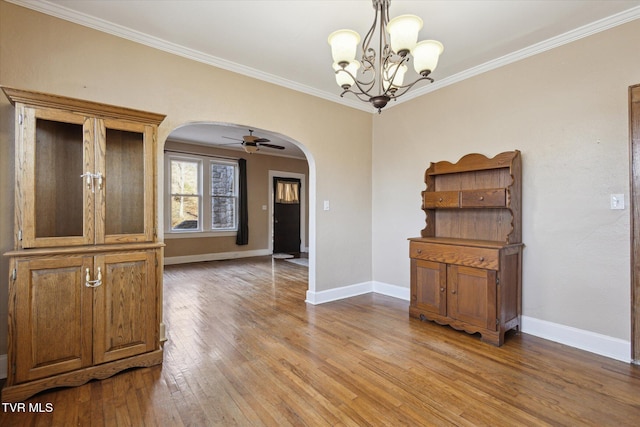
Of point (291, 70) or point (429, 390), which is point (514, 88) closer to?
point (291, 70)

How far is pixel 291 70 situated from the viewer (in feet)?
10.7

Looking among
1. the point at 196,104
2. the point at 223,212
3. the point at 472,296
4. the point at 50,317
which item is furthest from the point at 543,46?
the point at 223,212

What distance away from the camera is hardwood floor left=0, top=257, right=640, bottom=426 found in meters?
1.69

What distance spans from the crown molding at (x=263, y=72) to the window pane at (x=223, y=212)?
415 cm

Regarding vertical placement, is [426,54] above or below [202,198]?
above

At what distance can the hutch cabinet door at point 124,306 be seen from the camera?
6.72ft

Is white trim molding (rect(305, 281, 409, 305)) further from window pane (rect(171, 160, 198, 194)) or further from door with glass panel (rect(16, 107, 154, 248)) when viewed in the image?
window pane (rect(171, 160, 198, 194))

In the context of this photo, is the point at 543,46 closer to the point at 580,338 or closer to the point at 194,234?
the point at 580,338

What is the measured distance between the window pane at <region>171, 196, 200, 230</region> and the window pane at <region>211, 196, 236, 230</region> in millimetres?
360

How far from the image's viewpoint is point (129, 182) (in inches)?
93.5

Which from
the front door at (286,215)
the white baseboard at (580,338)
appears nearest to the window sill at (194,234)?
the front door at (286,215)

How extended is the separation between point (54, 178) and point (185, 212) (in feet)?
14.9

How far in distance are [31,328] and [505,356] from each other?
3.32 m

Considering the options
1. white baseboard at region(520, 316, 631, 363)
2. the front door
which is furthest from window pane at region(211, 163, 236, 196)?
white baseboard at region(520, 316, 631, 363)
